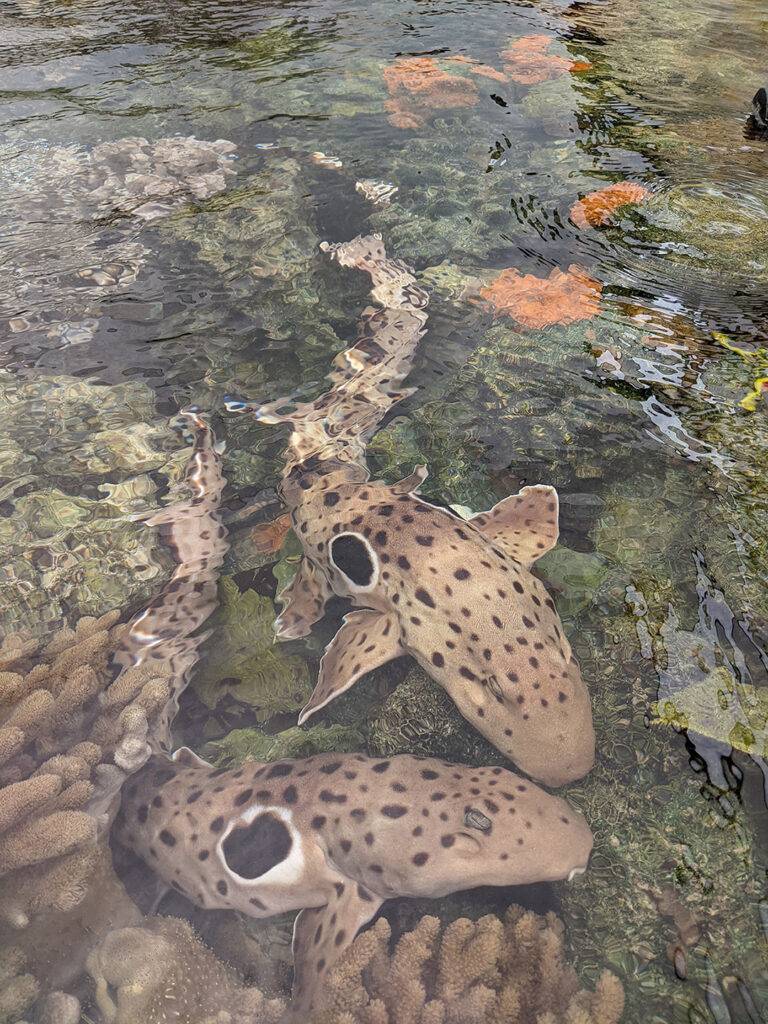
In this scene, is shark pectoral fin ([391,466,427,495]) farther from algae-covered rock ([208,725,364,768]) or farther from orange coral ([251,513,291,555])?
algae-covered rock ([208,725,364,768])

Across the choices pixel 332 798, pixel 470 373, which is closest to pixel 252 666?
pixel 332 798

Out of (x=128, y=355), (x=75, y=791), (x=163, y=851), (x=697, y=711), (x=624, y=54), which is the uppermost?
(x=624, y=54)

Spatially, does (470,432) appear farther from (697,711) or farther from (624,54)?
(624,54)

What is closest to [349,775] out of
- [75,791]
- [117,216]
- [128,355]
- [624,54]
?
[75,791]

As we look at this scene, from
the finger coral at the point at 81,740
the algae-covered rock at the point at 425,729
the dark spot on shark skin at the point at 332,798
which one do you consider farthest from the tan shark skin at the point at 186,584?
the algae-covered rock at the point at 425,729

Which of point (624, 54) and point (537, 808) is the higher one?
point (624, 54)

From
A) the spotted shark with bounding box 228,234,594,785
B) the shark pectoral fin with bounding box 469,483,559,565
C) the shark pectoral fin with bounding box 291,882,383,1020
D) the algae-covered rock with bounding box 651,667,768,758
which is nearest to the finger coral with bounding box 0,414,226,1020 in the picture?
the spotted shark with bounding box 228,234,594,785
